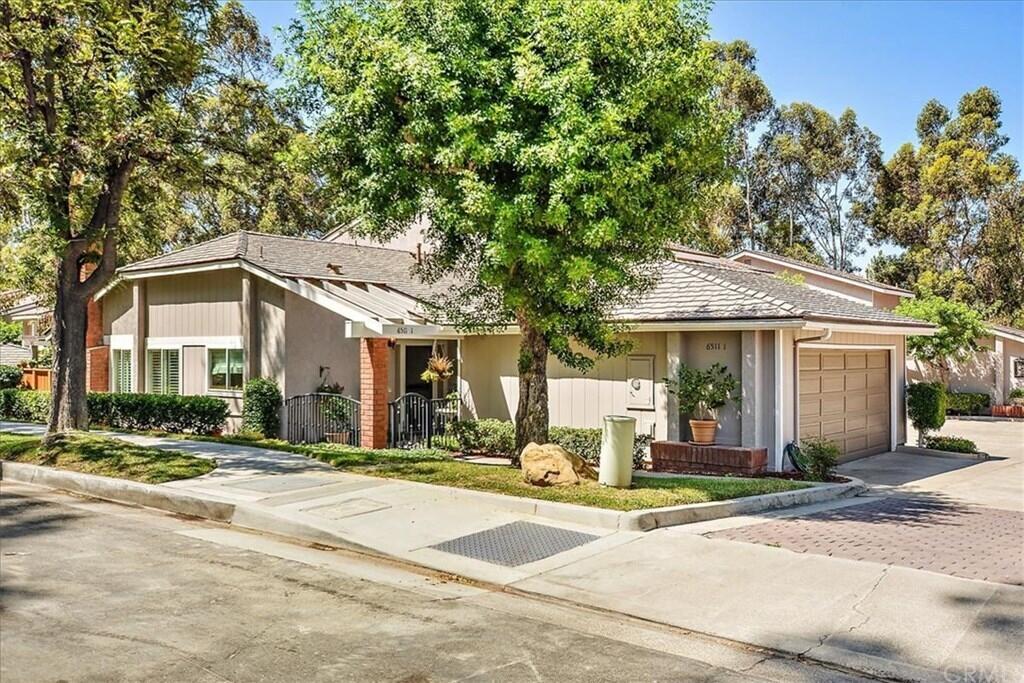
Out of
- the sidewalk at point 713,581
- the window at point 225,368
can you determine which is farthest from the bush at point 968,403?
the window at point 225,368

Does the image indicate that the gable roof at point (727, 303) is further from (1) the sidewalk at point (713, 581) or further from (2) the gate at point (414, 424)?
(2) the gate at point (414, 424)

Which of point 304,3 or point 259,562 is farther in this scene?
point 304,3

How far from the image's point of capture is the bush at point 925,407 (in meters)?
18.3

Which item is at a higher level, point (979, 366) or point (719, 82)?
point (719, 82)

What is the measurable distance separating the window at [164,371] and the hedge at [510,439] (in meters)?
8.05

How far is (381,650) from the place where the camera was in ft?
18.3

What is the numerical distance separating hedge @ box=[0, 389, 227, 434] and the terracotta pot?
10.8 meters

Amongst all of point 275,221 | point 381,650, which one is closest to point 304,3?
point 381,650

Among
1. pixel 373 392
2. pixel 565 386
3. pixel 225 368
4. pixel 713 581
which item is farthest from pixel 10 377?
pixel 713 581

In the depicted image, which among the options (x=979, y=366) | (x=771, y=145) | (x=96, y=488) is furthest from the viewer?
(x=771, y=145)

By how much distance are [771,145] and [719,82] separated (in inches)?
1473

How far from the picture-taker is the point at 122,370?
2150cm

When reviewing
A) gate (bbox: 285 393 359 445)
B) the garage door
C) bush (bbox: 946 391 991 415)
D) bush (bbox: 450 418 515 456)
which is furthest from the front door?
bush (bbox: 946 391 991 415)

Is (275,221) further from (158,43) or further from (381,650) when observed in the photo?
(381,650)
